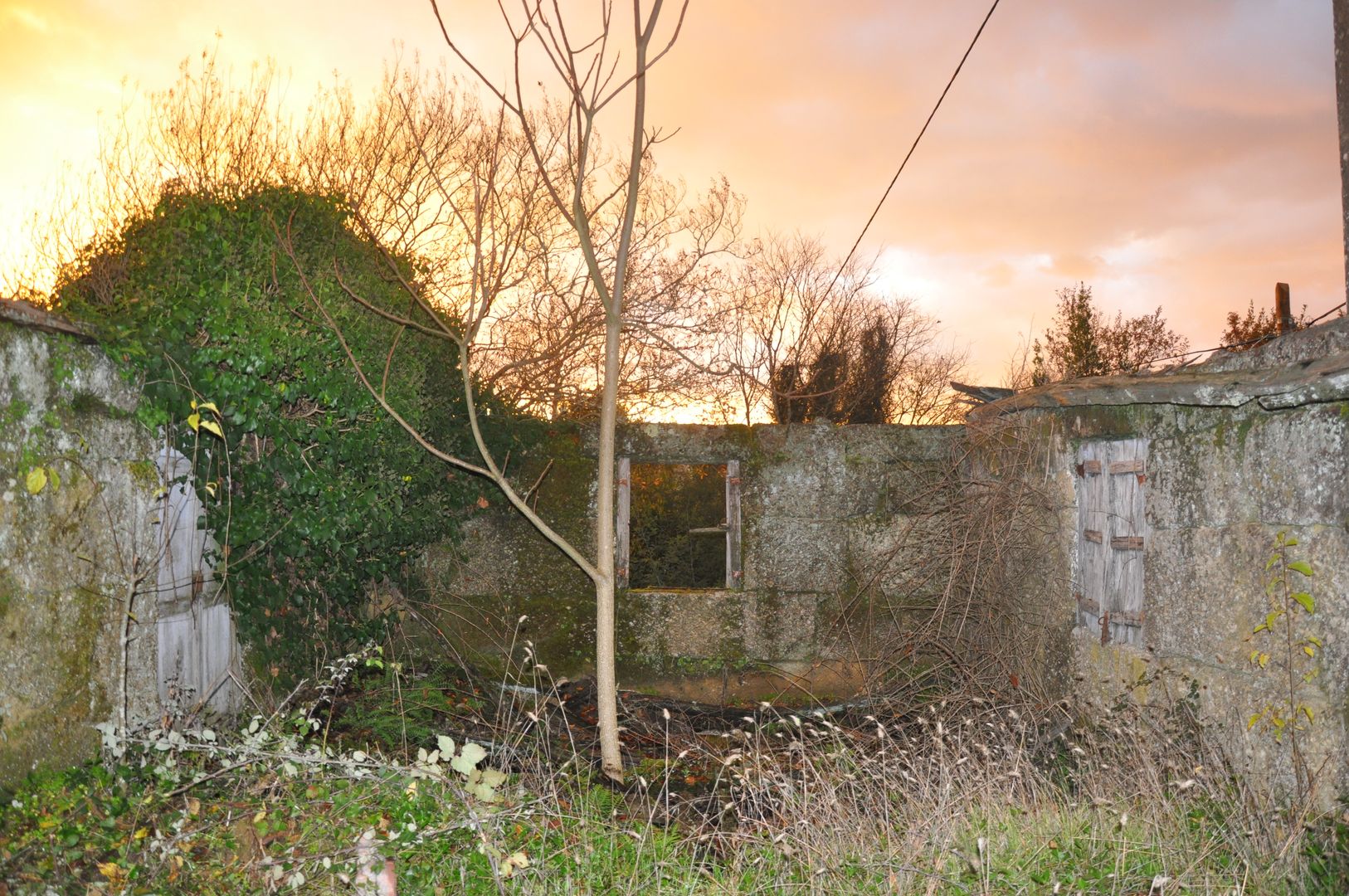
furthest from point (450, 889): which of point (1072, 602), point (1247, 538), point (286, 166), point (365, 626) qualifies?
point (286, 166)

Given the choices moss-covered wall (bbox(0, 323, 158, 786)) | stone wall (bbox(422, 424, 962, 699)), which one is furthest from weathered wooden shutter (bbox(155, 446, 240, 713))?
stone wall (bbox(422, 424, 962, 699))

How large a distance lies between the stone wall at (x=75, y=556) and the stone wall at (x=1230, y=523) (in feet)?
17.0

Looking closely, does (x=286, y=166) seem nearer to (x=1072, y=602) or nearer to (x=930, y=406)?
(x=1072, y=602)

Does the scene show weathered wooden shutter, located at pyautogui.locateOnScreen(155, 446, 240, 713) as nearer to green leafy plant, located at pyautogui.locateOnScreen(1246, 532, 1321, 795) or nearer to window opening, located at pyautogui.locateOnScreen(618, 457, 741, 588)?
green leafy plant, located at pyautogui.locateOnScreen(1246, 532, 1321, 795)

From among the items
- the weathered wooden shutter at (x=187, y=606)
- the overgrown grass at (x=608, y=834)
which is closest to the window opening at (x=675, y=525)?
the weathered wooden shutter at (x=187, y=606)

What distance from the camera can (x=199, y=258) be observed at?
5570 mm

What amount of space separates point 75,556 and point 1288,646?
558 centimetres

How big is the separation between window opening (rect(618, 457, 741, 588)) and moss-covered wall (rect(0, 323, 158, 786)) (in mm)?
6780

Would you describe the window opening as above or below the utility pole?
below

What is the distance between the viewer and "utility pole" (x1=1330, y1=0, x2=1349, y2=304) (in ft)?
21.1

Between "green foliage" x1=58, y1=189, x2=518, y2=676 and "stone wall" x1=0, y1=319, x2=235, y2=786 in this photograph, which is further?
"green foliage" x1=58, y1=189, x2=518, y2=676

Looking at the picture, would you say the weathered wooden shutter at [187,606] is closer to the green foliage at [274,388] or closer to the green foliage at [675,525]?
the green foliage at [274,388]

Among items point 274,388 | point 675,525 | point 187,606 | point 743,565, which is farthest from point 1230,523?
point 675,525

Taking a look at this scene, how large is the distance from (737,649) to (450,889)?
4591mm
